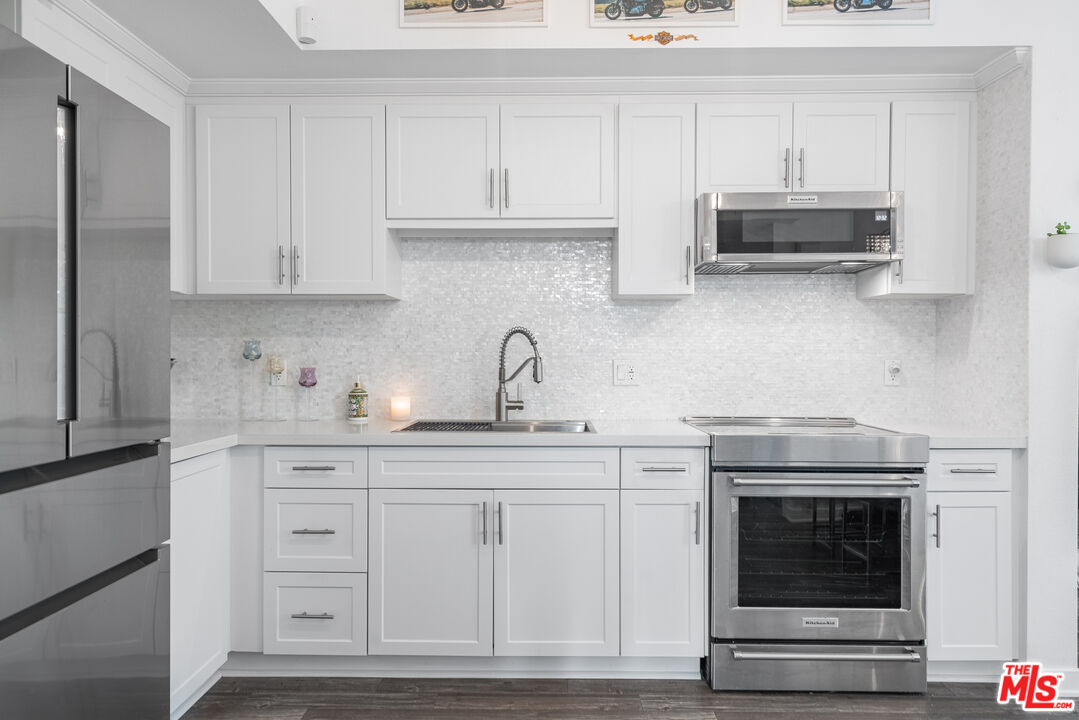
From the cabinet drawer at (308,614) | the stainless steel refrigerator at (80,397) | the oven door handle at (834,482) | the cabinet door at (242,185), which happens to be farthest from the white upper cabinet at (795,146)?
the cabinet drawer at (308,614)

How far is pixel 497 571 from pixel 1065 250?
2329mm

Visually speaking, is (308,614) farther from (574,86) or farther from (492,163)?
(574,86)

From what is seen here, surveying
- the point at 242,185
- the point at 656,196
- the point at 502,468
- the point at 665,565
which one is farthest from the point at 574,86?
the point at 665,565

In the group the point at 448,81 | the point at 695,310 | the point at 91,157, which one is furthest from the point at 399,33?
the point at 695,310

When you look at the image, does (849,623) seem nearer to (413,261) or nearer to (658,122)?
(658,122)

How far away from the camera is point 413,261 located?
3.15m

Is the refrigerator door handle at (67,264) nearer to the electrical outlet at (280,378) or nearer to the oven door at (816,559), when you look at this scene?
the electrical outlet at (280,378)

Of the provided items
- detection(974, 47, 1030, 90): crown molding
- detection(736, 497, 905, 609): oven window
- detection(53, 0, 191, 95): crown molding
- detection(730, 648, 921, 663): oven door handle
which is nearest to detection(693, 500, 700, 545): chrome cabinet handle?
detection(736, 497, 905, 609): oven window

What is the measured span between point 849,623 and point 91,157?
8.87 ft

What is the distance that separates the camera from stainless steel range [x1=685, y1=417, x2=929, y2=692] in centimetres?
248

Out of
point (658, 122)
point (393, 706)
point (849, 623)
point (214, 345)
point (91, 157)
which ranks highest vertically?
point (658, 122)

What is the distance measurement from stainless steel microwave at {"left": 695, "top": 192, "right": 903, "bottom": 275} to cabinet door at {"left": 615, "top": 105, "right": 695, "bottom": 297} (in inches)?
5.6

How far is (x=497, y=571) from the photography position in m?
2.54

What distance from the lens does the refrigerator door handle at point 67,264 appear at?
131 centimetres
